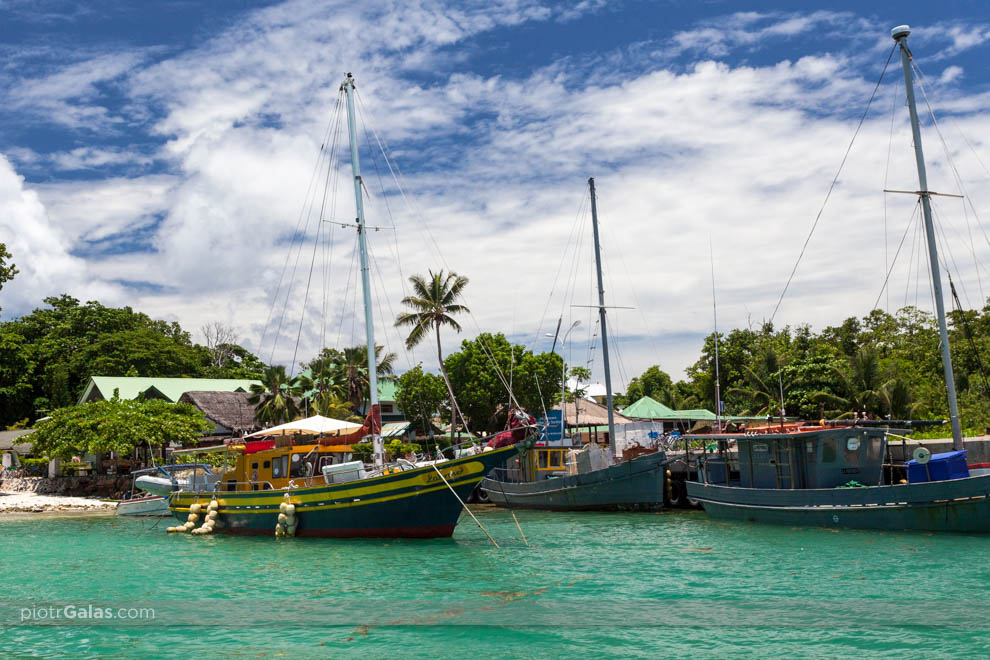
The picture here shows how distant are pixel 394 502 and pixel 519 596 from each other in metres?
7.97

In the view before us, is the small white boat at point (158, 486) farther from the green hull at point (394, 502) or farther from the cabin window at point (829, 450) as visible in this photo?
the cabin window at point (829, 450)

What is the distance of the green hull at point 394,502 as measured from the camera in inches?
880

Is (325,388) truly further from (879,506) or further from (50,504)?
(879,506)

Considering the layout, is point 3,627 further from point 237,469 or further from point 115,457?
point 115,457

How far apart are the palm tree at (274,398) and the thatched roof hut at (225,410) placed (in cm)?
92

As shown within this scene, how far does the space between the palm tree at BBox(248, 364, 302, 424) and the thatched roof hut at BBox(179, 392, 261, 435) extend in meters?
0.92

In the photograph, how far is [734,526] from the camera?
25.5 metres

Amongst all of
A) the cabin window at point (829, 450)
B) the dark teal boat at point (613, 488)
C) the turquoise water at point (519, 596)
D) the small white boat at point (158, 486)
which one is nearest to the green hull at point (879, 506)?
the turquoise water at point (519, 596)

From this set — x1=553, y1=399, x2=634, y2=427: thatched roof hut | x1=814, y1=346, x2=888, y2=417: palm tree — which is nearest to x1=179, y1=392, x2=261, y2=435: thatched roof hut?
x1=553, y1=399, x2=634, y2=427: thatched roof hut

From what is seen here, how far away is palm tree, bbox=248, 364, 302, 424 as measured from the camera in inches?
2008

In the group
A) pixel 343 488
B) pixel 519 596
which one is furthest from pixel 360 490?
pixel 519 596

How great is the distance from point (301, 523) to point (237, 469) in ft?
13.7

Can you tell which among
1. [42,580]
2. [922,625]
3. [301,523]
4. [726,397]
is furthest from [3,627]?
[726,397]

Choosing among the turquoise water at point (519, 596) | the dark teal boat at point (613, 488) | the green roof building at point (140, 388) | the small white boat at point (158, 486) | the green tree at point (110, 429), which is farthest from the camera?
the green roof building at point (140, 388)
